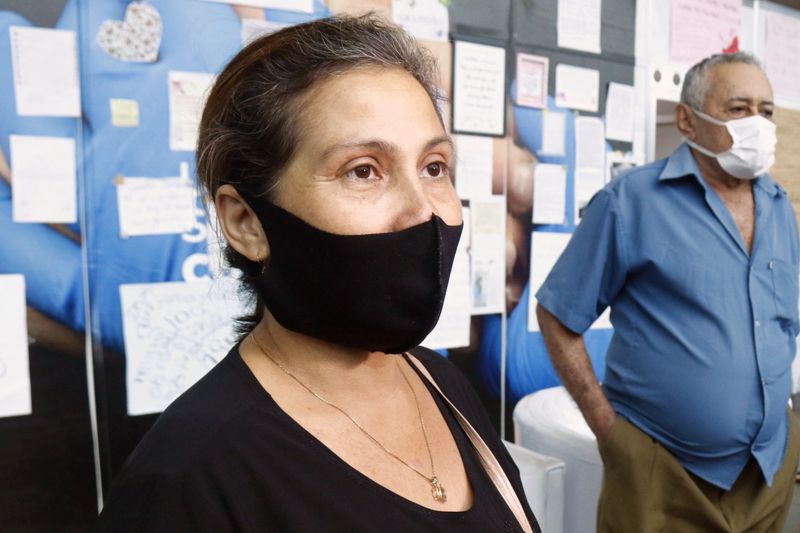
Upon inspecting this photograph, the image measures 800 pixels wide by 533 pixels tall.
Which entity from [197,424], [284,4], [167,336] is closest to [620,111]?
[284,4]

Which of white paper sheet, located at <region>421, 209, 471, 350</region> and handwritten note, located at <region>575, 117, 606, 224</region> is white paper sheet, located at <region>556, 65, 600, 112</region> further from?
white paper sheet, located at <region>421, 209, 471, 350</region>

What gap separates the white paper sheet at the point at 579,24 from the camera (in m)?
3.37

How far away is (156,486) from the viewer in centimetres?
69

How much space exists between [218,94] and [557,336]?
4.37ft

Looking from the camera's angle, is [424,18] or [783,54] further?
[783,54]

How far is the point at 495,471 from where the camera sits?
980 millimetres

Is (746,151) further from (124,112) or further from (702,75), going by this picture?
(124,112)

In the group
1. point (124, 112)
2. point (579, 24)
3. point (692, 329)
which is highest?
point (579, 24)

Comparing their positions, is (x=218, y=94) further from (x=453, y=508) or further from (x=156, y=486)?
→ (x=453, y=508)

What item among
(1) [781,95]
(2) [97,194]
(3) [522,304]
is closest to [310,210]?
(2) [97,194]

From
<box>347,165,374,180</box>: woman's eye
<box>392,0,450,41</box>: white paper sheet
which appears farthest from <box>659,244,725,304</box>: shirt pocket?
<box>392,0,450,41</box>: white paper sheet

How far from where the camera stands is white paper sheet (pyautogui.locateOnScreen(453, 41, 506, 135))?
3.06m

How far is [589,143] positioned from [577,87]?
0.29m

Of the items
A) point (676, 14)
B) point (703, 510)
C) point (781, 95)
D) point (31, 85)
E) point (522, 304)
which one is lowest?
point (703, 510)
